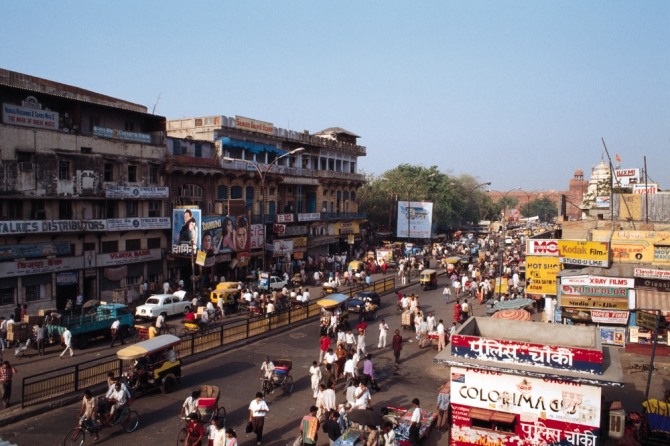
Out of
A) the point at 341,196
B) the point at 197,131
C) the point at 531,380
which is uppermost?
the point at 197,131

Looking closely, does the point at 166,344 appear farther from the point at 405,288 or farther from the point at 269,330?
the point at 405,288

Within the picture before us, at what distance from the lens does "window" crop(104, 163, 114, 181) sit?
32094 mm

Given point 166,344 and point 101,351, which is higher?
point 166,344

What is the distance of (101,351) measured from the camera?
70.1ft

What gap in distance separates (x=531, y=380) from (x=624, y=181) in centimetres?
6741

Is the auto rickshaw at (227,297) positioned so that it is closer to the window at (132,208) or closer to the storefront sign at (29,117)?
the window at (132,208)

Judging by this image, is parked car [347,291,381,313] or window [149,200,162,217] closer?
parked car [347,291,381,313]

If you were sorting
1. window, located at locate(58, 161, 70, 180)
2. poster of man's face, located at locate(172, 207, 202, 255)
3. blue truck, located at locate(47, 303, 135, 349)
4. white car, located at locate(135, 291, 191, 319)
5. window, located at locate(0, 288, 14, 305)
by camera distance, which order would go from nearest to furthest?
blue truck, located at locate(47, 303, 135, 349) < white car, located at locate(135, 291, 191, 319) < window, located at locate(0, 288, 14, 305) < window, located at locate(58, 161, 70, 180) < poster of man's face, located at locate(172, 207, 202, 255)

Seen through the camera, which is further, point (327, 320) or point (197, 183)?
point (197, 183)

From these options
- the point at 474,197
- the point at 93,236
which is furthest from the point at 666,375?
the point at 474,197

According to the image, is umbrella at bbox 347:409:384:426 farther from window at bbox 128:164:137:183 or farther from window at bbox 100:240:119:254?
window at bbox 128:164:137:183

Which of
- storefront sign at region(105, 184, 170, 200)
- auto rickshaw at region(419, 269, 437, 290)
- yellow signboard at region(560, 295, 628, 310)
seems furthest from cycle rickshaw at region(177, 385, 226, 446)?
auto rickshaw at region(419, 269, 437, 290)

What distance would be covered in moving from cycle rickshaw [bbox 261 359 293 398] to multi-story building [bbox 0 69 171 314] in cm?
1786

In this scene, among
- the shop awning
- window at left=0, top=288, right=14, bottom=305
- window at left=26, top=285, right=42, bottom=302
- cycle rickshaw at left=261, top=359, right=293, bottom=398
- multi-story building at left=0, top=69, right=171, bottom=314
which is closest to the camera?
cycle rickshaw at left=261, top=359, right=293, bottom=398
